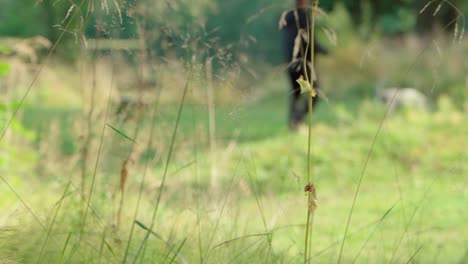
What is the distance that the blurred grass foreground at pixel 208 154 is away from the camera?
264 cm

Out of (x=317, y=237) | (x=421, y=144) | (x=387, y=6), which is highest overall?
(x=387, y=6)

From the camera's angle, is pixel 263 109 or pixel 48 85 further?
pixel 48 85

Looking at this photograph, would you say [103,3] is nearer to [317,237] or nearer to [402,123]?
[317,237]

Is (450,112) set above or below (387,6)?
below

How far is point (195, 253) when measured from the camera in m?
2.79

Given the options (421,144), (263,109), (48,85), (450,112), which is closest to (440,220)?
(421,144)

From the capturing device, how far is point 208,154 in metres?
8.07

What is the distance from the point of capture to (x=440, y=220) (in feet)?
16.1

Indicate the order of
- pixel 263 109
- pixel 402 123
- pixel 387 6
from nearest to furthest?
pixel 402 123
pixel 263 109
pixel 387 6

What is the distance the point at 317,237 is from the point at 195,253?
1886 mm

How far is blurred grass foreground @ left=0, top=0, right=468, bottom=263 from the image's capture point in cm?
264

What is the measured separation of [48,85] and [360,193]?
12.7 meters

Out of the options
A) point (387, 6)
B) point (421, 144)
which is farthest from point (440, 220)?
point (387, 6)

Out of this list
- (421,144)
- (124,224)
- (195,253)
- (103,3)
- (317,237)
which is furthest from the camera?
(421,144)
